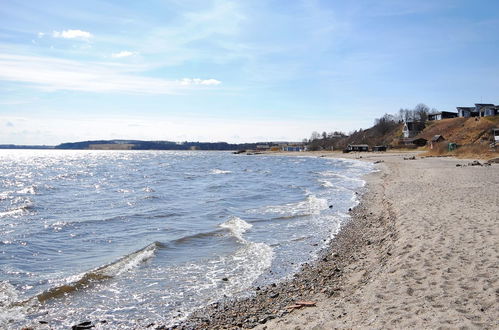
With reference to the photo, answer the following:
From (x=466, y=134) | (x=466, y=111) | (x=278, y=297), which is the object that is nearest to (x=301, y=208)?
(x=278, y=297)

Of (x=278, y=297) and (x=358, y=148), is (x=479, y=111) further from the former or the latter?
(x=278, y=297)

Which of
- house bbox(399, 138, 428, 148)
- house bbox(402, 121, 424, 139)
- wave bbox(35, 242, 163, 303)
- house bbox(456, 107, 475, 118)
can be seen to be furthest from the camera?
house bbox(402, 121, 424, 139)

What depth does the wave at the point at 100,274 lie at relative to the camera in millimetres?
9859

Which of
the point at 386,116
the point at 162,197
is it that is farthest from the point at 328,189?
the point at 386,116

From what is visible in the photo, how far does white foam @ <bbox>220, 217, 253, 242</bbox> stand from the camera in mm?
16109

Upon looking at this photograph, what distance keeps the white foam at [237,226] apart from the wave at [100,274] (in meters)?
3.45

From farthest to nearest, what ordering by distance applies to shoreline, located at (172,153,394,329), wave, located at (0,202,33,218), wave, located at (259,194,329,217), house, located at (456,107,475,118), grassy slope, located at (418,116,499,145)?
house, located at (456,107,475,118), grassy slope, located at (418,116,499,145), wave, located at (0,202,33,218), wave, located at (259,194,329,217), shoreline, located at (172,153,394,329)

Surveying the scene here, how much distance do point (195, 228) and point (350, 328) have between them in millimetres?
12186

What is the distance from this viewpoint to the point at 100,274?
11.2 meters

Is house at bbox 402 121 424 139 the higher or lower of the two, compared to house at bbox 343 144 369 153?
higher

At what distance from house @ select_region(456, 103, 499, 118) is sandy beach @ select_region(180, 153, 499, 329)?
113 meters

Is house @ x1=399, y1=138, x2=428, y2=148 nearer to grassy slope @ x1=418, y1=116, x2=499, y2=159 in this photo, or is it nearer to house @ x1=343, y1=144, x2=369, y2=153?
grassy slope @ x1=418, y1=116, x2=499, y2=159

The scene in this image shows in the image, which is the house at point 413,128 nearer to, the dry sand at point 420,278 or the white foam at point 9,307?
the dry sand at point 420,278

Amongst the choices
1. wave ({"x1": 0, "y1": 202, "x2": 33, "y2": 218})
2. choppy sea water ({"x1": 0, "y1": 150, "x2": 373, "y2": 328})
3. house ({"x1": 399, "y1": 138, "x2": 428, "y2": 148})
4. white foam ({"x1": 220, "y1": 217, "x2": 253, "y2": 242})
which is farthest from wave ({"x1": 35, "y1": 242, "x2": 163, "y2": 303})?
house ({"x1": 399, "y1": 138, "x2": 428, "y2": 148})
